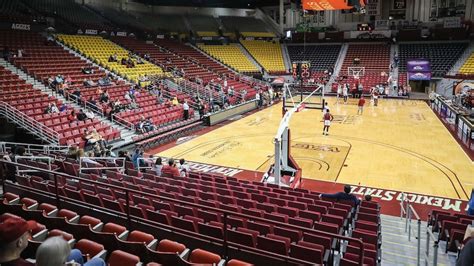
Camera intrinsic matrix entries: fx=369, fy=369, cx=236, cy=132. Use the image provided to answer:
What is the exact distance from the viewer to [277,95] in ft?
125

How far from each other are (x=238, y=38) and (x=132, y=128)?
3236 centimetres

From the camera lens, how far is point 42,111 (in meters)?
17.8

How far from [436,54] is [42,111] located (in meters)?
40.2

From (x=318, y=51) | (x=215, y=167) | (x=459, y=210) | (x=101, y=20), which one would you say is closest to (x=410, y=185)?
(x=459, y=210)

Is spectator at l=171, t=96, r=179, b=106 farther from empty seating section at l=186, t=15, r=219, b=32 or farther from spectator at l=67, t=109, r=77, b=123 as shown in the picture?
empty seating section at l=186, t=15, r=219, b=32

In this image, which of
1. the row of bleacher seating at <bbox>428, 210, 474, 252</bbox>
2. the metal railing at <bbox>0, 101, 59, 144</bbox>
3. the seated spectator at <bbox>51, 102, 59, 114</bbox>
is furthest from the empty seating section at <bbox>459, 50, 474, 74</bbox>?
the metal railing at <bbox>0, 101, 59, 144</bbox>

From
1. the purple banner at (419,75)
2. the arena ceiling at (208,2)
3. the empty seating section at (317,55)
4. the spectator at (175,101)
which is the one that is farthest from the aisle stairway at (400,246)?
the arena ceiling at (208,2)

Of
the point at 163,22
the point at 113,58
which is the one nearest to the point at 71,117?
the point at 113,58

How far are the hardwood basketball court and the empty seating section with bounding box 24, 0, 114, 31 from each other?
18945 millimetres

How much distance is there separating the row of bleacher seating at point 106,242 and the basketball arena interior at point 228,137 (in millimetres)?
27

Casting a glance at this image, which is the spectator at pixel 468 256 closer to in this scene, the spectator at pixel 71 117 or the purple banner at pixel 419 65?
the spectator at pixel 71 117

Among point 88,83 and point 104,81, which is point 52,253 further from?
point 104,81

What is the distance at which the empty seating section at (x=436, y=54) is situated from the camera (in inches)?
1550

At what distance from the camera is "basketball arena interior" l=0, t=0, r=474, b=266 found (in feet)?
18.9
